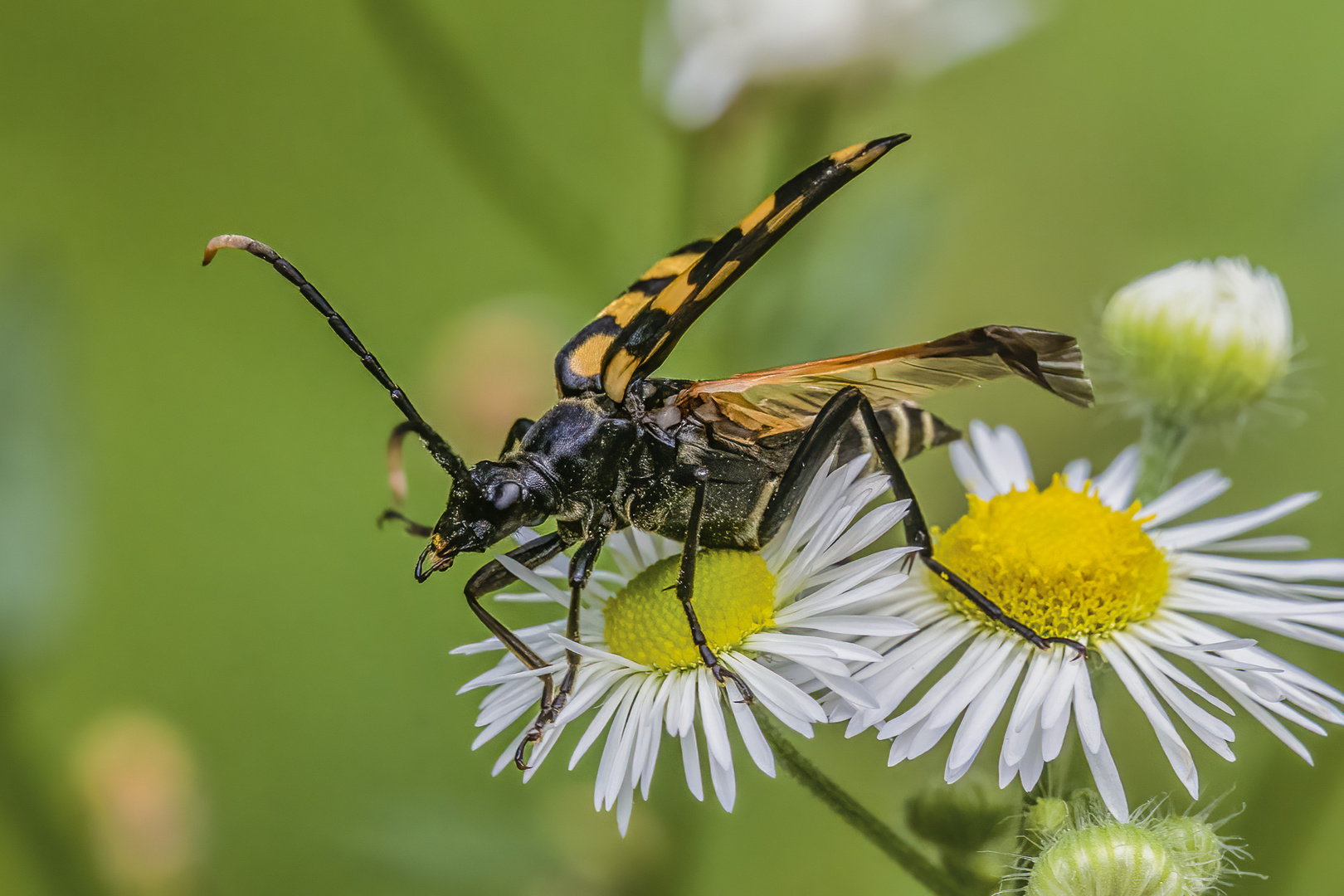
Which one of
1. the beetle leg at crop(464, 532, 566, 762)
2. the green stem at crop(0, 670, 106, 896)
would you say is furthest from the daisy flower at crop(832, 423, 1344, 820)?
the green stem at crop(0, 670, 106, 896)

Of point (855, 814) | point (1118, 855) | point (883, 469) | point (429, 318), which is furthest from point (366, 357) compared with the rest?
point (429, 318)

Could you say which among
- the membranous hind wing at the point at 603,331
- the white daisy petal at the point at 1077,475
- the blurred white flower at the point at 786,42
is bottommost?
the white daisy petal at the point at 1077,475

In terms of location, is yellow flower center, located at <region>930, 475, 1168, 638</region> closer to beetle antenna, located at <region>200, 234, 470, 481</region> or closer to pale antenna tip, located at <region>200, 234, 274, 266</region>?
beetle antenna, located at <region>200, 234, 470, 481</region>

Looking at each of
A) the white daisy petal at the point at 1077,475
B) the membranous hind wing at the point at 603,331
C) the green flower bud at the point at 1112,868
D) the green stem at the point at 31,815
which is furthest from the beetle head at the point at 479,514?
the green stem at the point at 31,815

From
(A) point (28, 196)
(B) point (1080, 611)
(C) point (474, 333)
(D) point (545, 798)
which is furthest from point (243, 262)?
(B) point (1080, 611)

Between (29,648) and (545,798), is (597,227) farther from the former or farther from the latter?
(29,648)

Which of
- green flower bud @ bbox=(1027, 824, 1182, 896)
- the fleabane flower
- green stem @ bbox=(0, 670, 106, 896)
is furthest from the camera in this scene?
green stem @ bbox=(0, 670, 106, 896)

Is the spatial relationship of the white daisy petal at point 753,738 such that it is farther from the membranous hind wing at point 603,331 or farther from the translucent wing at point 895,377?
the membranous hind wing at point 603,331
